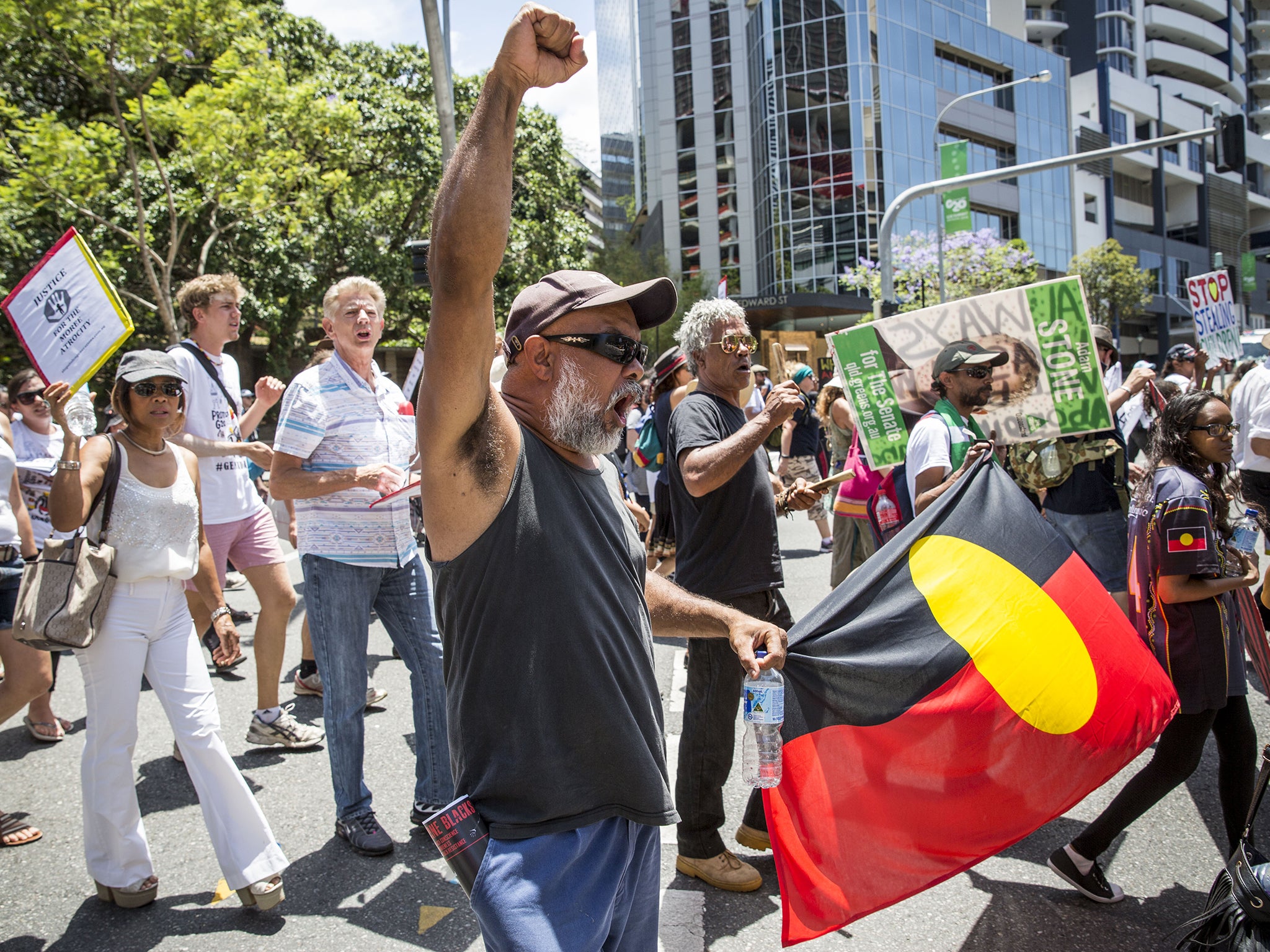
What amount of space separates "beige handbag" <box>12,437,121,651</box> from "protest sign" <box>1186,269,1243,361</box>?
11.9 metres

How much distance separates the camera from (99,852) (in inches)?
131

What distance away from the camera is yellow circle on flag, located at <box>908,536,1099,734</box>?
8.96ft

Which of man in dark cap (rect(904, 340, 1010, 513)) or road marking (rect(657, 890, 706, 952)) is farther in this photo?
man in dark cap (rect(904, 340, 1010, 513))

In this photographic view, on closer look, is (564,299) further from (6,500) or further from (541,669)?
(6,500)

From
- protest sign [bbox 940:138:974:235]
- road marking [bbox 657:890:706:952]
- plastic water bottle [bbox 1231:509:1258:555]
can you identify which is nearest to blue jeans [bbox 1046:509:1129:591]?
plastic water bottle [bbox 1231:509:1258:555]

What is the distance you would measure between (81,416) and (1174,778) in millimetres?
4061

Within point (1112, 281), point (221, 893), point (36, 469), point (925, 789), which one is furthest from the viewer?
point (1112, 281)

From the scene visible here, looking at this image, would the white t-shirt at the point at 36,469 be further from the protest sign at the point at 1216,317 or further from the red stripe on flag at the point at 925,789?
the protest sign at the point at 1216,317

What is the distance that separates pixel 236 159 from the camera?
14.9 meters

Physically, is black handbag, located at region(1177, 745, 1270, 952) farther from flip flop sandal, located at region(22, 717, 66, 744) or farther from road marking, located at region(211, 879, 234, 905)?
flip flop sandal, located at region(22, 717, 66, 744)

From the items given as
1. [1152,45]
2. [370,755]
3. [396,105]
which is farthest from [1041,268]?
[370,755]

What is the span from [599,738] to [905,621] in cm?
135

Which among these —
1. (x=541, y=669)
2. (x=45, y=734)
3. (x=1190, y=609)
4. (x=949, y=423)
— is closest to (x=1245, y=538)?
(x=1190, y=609)

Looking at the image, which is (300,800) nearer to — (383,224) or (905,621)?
(905,621)
